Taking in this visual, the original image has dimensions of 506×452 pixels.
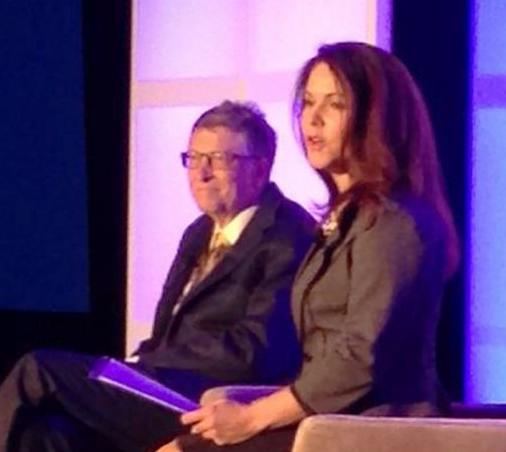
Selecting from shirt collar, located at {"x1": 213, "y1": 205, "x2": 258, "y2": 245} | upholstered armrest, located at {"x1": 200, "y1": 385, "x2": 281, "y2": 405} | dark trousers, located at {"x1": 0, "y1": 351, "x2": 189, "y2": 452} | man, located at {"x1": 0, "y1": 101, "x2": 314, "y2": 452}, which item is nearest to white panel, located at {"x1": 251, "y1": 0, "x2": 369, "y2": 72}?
man, located at {"x1": 0, "y1": 101, "x2": 314, "y2": 452}

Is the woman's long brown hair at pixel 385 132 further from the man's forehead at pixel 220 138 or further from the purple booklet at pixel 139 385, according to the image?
the man's forehead at pixel 220 138

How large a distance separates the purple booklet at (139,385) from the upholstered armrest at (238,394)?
9.7 inches

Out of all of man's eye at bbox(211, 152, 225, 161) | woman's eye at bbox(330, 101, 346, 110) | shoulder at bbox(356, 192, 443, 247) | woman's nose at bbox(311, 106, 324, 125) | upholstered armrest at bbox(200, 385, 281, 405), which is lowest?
upholstered armrest at bbox(200, 385, 281, 405)

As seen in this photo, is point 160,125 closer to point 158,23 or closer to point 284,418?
point 158,23

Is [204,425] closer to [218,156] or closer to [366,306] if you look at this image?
[366,306]

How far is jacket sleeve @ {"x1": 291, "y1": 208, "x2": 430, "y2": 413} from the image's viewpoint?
2873mm

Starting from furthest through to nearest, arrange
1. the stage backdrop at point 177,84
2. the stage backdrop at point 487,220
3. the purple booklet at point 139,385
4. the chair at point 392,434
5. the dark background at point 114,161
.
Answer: the stage backdrop at point 177,84 → the stage backdrop at point 487,220 → the dark background at point 114,161 → the purple booklet at point 139,385 → the chair at point 392,434

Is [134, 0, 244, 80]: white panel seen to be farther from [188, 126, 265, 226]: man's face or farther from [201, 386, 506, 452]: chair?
[201, 386, 506, 452]: chair

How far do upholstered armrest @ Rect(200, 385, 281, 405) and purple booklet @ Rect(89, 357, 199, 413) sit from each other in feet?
0.81

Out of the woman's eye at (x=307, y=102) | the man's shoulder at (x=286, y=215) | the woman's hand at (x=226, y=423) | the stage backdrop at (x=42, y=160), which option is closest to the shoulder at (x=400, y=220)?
the woman's eye at (x=307, y=102)

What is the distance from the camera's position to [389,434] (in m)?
2.32

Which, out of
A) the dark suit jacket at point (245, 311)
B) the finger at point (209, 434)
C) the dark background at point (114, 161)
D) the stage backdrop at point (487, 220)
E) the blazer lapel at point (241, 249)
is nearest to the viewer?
the finger at point (209, 434)

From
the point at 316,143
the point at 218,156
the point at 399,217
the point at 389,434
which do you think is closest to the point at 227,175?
the point at 218,156

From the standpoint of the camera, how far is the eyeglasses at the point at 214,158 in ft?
12.5
